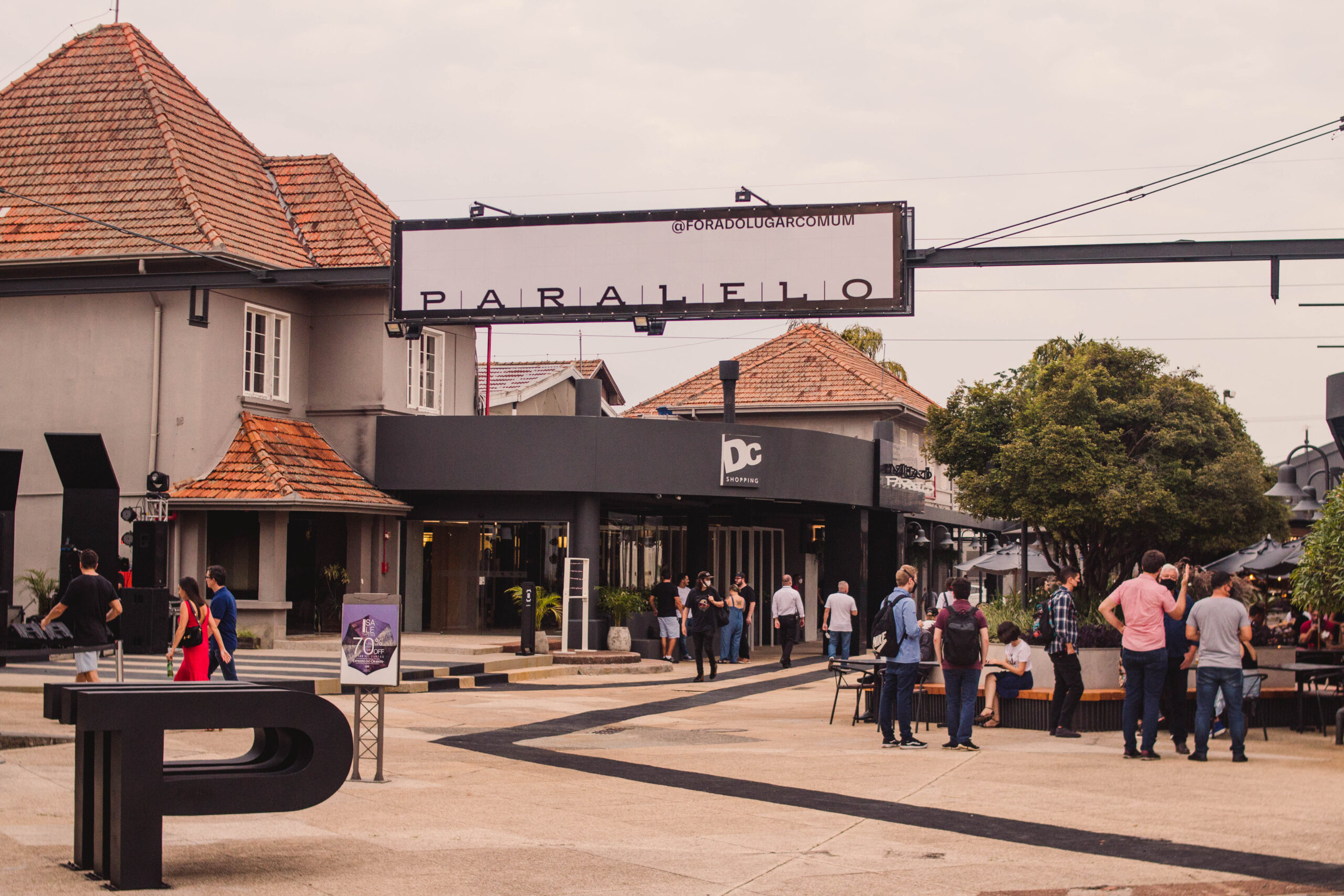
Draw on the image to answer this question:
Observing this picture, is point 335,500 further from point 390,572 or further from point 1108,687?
point 1108,687

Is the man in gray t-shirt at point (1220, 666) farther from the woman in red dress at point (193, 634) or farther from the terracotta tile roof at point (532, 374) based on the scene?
the terracotta tile roof at point (532, 374)

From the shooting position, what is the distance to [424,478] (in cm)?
2675

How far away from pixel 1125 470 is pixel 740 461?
921 cm

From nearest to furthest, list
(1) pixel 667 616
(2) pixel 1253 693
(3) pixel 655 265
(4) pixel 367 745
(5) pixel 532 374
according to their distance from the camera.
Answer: (4) pixel 367 745 → (2) pixel 1253 693 → (3) pixel 655 265 → (1) pixel 667 616 → (5) pixel 532 374

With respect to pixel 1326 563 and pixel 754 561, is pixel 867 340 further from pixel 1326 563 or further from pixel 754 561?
pixel 1326 563

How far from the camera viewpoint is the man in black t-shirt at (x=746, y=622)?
1065 inches

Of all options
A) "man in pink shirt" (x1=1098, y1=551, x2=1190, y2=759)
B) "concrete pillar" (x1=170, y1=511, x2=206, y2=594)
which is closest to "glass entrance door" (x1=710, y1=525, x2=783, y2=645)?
"concrete pillar" (x1=170, y1=511, x2=206, y2=594)

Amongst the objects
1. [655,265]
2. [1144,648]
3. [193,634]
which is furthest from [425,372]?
[1144,648]

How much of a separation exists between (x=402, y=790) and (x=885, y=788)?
3594mm

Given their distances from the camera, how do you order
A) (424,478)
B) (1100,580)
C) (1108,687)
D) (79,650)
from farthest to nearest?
1. (1100,580)
2. (424,478)
3. (1108,687)
4. (79,650)

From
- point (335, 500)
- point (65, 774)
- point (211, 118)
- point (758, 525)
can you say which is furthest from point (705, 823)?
point (758, 525)

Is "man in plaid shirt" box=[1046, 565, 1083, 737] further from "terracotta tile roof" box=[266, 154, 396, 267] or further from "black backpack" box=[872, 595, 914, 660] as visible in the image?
"terracotta tile roof" box=[266, 154, 396, 267]

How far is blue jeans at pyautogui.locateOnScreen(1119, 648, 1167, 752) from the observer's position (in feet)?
41.0

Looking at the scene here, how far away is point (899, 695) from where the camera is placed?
45.3 feet
